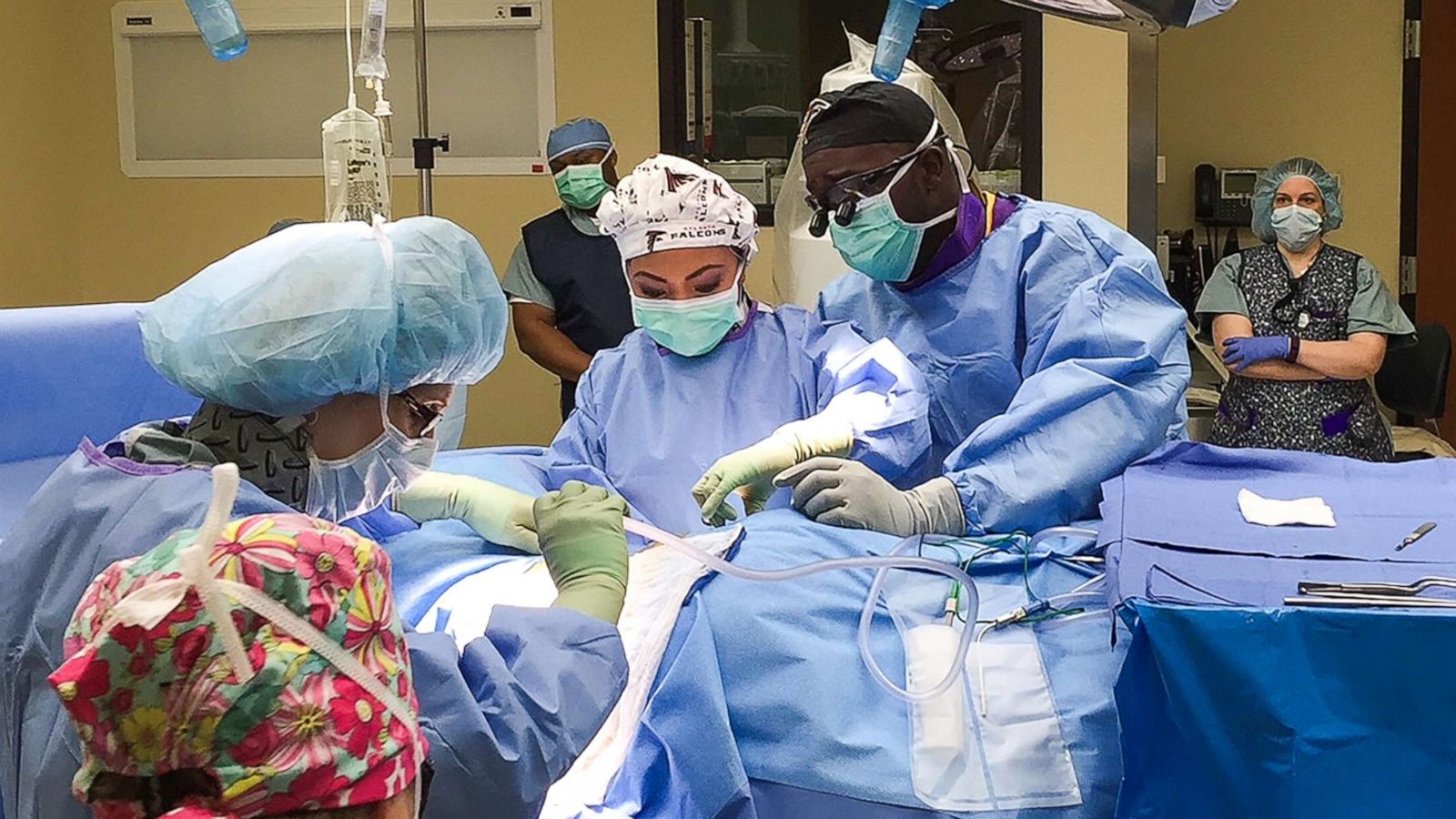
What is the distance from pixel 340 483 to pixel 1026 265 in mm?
1047

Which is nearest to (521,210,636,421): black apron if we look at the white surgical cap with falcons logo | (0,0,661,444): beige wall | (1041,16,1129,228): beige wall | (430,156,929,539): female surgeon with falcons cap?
(0,0,661,444): beige wall

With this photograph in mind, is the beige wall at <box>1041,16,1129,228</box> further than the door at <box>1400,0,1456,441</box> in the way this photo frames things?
No

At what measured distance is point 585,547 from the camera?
126cm

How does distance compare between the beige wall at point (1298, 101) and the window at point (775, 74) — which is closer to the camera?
the window at point (775, 74)

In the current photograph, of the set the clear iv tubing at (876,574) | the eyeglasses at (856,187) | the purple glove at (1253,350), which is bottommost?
the clear iv tubing at (876,574)

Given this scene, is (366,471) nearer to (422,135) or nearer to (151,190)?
(422,135)

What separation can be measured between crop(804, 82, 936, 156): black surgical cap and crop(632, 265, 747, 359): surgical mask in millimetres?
242

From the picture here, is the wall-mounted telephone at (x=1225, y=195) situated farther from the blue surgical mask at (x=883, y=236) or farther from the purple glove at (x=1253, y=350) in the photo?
the blue surgical mask at (x=883, y=236)

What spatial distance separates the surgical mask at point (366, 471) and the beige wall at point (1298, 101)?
409cm

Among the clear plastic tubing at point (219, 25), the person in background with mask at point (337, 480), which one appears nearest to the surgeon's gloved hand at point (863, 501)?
the person in background with mask at point (337, 480)

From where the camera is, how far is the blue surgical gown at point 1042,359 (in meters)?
1.84

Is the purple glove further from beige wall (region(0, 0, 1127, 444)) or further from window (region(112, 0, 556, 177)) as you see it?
window (region(112, 0, 556, 177))

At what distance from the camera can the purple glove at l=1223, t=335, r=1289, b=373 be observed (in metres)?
3.32

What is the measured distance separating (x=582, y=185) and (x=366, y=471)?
226 cm
